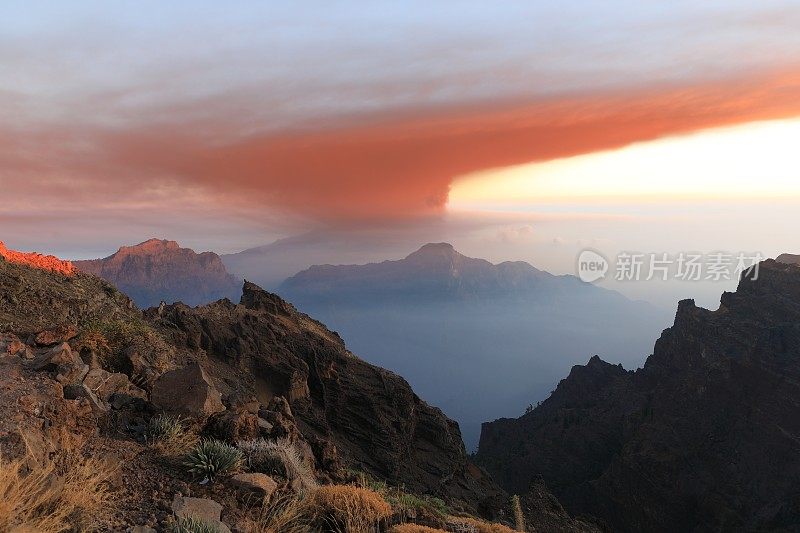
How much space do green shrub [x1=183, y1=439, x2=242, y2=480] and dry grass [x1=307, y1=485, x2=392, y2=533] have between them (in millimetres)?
1581

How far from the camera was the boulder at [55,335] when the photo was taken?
14.1m

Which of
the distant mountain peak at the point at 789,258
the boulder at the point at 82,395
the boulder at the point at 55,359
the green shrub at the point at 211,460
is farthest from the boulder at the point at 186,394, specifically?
the distant mountain peak at the point at 789,258

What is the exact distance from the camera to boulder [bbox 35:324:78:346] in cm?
1413

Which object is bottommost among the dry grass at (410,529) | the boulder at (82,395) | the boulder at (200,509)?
the dry grass at (410,529)

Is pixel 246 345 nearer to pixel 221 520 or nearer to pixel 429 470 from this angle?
pixel 429 470

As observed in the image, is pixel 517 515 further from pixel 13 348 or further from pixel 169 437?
pixel 13 348

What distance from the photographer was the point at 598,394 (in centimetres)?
12962

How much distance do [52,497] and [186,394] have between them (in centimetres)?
524

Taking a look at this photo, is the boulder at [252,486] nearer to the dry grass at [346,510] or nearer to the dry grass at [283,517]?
the dry grass at [283,517]

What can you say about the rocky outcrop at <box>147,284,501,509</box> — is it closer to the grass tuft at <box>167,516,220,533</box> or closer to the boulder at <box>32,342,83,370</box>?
the boulder at <box>32,342,83,370</box>

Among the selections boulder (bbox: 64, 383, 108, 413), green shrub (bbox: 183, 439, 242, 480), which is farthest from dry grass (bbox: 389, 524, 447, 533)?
boulder (bbox: 64, 383, 108, 413)

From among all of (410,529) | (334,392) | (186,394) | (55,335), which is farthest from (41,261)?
(410,529)

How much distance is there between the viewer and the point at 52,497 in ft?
25.1

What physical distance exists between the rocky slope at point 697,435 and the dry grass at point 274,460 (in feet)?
260
